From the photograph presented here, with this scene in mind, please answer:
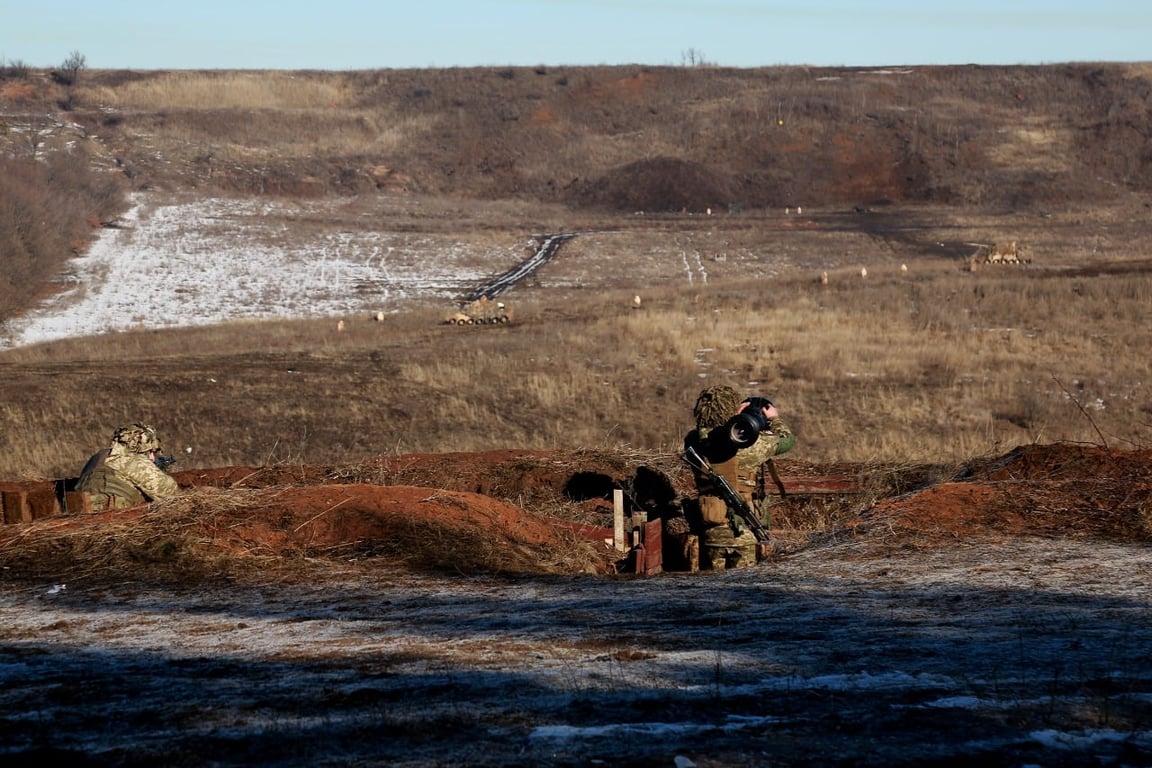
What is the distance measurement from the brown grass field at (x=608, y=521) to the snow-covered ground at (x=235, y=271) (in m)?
1.66

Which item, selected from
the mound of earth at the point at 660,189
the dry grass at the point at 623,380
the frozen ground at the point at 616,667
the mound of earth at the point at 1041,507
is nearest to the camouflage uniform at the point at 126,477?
the frozen ground at the point at 616,667

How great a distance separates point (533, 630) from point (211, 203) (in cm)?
6157

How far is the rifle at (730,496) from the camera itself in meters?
9.81

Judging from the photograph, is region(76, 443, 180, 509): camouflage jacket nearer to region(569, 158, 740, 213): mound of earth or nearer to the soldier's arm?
the soldier's arm

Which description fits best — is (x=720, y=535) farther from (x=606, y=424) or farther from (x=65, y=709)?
(x=606, y=424)

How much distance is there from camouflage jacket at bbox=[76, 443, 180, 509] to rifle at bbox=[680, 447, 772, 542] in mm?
3995

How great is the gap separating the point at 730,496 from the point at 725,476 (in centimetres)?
26

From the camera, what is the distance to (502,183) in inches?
3095

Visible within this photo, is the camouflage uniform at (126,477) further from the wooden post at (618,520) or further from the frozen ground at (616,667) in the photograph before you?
the wooden post at (618,520)

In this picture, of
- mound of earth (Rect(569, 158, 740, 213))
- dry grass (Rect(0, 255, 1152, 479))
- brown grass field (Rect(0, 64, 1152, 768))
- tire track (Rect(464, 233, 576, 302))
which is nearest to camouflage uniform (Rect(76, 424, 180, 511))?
brown grass field (Rect(0, 64, 1152, 768))

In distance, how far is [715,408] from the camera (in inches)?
402

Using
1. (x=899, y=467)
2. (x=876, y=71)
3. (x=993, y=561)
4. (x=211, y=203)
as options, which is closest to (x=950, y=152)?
(x=876, y=71)

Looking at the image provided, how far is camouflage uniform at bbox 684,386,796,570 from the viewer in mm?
9891

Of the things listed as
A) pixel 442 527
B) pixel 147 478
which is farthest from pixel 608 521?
pixel 147 478
